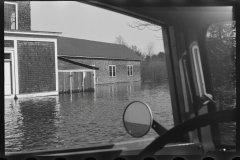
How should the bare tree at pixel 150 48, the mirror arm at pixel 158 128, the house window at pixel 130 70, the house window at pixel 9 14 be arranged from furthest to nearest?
the house window at pixel 130 70
the mirror arm at pixel 158 128
the bare tree at pixel 150 48
the house window at pixel 9 14

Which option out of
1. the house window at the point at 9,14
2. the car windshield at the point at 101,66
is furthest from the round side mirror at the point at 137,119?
the house window at the point at 9,14

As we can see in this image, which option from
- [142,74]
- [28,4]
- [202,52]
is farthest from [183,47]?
[28,4]

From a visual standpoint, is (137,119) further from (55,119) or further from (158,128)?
(55,119)

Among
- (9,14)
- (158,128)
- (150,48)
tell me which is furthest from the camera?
(158,128)

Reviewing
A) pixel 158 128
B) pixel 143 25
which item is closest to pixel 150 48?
pixel 143 25

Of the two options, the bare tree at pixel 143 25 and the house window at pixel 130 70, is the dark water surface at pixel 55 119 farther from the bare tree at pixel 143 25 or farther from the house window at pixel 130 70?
the bare tree at pixel 143 25

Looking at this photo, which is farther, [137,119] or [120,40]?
[137,119]

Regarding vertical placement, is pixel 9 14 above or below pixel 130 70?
above

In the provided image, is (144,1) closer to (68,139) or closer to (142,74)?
(142,74)

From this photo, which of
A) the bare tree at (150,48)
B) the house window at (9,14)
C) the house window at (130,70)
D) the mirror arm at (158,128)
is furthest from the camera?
the house window at (130,70)
